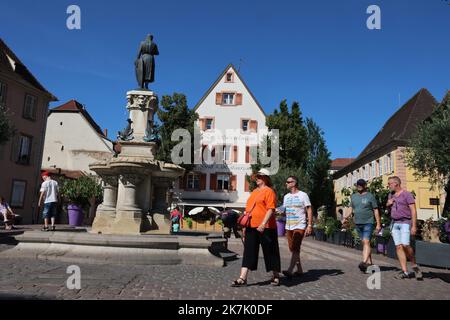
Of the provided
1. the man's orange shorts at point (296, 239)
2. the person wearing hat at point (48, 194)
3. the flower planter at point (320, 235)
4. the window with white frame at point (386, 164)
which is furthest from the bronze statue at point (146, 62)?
the window with white frame at point (386, 164)

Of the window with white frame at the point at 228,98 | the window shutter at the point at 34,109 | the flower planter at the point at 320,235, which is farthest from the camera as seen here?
the window with white frame at the point at 228,98

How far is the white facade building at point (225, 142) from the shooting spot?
39.2 metres

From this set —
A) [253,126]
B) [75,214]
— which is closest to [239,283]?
[75,214]

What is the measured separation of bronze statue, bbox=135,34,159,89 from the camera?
11.0 m

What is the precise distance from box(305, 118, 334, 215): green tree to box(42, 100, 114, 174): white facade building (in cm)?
1992

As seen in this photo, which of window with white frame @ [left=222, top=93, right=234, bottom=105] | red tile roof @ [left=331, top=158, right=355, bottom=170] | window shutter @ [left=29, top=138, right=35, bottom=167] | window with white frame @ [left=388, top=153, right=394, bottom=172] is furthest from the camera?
red tile roof @ [left=331, top=158, right=355, bottom=170]

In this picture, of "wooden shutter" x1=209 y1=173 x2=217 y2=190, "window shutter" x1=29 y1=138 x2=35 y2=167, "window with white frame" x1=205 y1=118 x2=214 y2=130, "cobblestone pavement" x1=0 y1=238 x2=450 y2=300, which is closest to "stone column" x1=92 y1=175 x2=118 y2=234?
"cobblestone pavement" x1=0 y1=238 x2=450 y2=300

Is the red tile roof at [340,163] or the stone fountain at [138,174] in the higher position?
the red tile roof at [340,163]

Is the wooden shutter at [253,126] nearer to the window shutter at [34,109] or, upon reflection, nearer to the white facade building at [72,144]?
the white facade building at [72,144]

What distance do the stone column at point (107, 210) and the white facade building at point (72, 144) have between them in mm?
30464

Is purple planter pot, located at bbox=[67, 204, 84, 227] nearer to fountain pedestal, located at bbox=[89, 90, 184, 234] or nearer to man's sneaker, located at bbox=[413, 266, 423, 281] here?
fountain pedestal, located at bbox=[89, 90, 184, 234]

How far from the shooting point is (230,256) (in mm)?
8922
